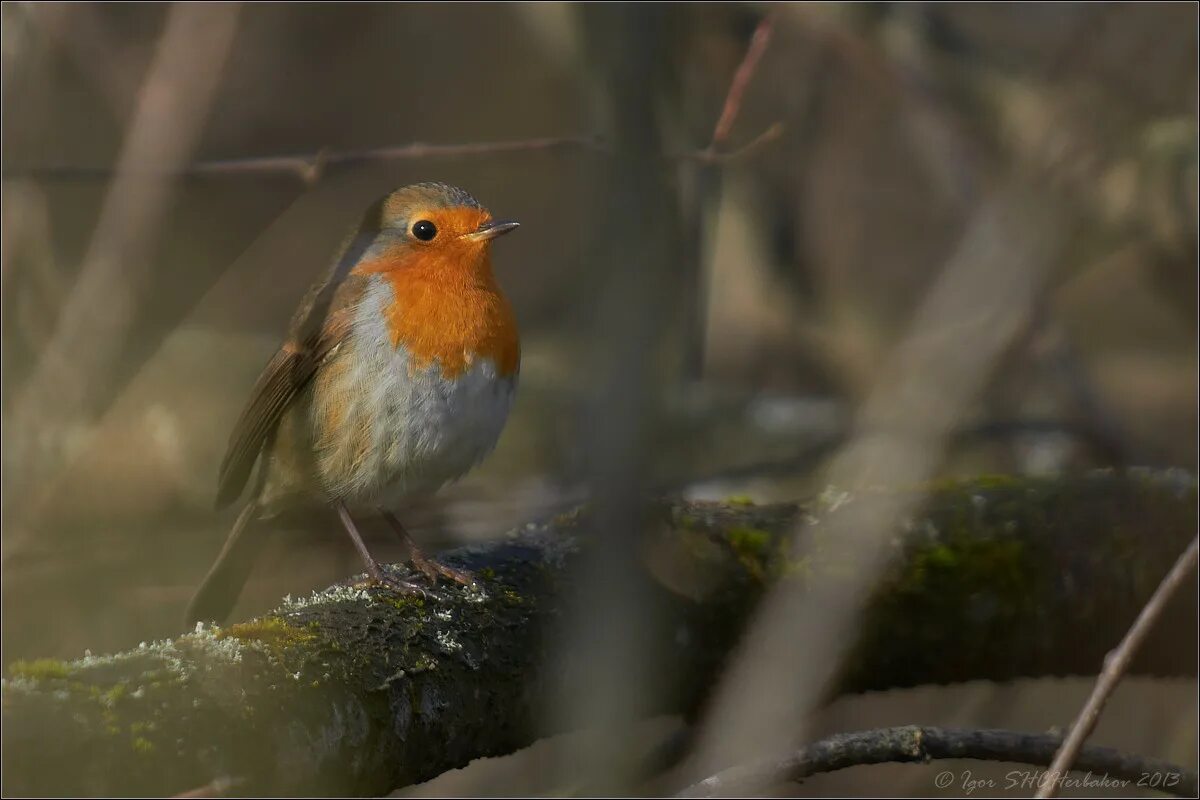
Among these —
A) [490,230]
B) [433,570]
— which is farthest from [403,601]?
[490,230]

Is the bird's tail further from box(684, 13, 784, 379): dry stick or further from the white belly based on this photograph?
box(684, 13, 784, 379): dry stick

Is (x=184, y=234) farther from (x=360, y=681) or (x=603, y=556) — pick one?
(x=603, y=556)

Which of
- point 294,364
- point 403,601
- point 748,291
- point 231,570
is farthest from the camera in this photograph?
point 748,291

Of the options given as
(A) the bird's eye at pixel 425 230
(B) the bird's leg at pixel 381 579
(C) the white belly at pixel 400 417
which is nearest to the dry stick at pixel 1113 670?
(B) the bird's leg at pixel 381 579

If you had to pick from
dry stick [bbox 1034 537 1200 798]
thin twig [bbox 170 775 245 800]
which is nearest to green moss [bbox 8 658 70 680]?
thin twig [bbox 170 775 245 800]

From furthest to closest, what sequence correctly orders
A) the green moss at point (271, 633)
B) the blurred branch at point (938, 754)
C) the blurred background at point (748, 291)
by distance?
1. the blurred background at point (748, 291)
2. the blurred branch at point (938, 754)
3. the green moss at point (271, 633)

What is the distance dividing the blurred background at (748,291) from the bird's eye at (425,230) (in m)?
0.22

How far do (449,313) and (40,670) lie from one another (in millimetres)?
1785

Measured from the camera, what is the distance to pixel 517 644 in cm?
252

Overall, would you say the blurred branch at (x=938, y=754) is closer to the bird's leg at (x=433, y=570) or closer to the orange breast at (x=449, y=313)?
the bird's leg at (x=433, y=570)

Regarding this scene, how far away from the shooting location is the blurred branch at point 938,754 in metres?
2.13

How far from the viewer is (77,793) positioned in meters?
1.54

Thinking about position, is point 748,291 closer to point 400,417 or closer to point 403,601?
point 400,417

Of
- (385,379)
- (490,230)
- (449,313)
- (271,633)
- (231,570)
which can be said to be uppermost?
(490,230)
